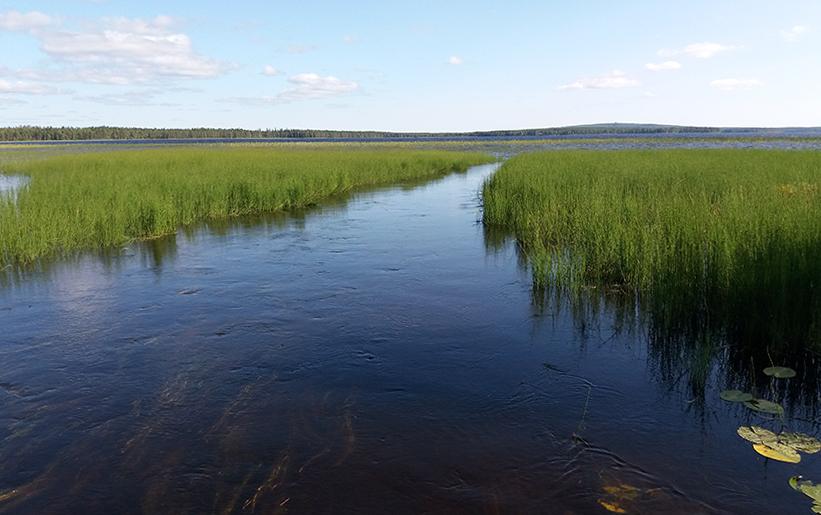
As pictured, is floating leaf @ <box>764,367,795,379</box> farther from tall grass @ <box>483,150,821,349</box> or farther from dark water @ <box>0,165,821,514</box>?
tall grass @ <box>483,150,821,349</box>

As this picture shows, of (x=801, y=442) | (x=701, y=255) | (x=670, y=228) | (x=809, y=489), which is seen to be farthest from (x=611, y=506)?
(x=670, y=228)

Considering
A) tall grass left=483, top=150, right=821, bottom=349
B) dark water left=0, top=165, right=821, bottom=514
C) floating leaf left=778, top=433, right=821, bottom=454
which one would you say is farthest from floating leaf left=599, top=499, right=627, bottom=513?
tall grass left=483, top=150, right=821, bottom=349

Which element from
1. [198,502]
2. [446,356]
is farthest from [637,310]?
[198,502]

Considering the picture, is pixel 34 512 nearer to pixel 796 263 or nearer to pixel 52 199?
pixel 796 263

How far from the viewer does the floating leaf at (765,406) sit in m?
5.11

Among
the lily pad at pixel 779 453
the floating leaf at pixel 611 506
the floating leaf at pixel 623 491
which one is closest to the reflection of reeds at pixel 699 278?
the lily pad at pixel 779 453

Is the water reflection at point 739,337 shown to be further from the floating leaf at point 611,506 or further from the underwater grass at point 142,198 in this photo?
the underwater grass at point 142,198

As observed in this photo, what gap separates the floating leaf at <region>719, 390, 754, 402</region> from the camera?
17.6ft

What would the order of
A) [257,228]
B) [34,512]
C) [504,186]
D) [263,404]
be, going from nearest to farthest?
1. [34,512]
2. [263,404]
3. [257,228]
4. [504,186]

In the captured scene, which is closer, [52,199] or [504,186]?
[52,199]

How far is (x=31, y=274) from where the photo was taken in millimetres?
10977

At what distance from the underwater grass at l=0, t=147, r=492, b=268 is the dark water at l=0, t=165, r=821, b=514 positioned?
9.59 ft

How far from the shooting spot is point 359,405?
18.4 ft

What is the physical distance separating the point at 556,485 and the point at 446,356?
2816mm
